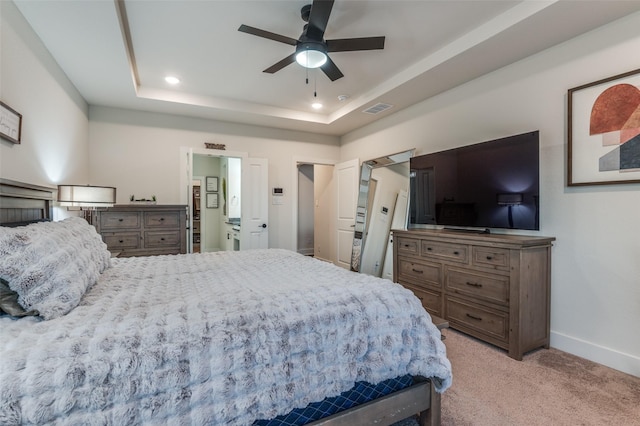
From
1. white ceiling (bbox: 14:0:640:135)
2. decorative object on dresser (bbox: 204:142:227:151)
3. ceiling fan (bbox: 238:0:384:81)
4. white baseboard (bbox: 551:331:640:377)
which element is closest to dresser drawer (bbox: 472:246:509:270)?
white baseboard (bbox: 551:331:640:377)

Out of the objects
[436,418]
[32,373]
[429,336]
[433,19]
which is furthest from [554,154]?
[32,373]

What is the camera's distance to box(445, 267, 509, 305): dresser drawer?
8.02 ft

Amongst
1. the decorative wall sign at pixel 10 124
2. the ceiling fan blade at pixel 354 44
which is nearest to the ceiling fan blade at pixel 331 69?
the ceiling fan blade at pixel 354 44

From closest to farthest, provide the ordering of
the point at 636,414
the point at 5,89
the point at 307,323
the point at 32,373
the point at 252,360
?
the point at 32,373, the point at 252,360, the point at 307,323, the point at 636,414, the point at 5,89

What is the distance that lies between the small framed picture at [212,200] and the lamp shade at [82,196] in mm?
4587

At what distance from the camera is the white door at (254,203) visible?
15.8ft

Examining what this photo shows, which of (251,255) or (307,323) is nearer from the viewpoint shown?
Answer: (307,323)

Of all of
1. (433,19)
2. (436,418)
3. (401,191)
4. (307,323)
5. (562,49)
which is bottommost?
(436,418)

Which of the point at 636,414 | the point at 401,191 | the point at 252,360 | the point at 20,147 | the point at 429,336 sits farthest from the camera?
the point at 401,191

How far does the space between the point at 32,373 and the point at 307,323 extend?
2.82 ft

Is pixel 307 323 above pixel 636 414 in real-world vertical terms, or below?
above

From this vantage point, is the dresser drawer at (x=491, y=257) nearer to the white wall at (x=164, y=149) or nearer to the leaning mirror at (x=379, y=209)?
the leaning mirror at (x=379, y=209)

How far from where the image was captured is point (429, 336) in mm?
1452

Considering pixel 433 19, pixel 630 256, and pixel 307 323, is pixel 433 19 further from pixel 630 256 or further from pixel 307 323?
pixel 307 323
